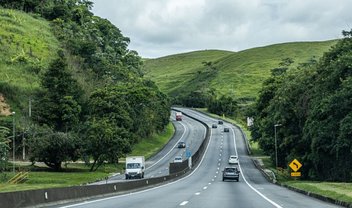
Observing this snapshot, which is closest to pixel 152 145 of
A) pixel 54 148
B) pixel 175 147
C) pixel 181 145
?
pixel 175 147

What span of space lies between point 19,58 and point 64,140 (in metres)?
34.9

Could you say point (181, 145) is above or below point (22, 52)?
below

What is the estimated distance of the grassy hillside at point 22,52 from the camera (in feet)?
304

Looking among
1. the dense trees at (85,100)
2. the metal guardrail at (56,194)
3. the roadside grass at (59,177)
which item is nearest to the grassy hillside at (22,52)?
the dense trees at (85,100)

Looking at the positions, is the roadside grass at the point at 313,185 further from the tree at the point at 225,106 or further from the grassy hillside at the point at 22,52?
the grassy hillside at the point at 22,52

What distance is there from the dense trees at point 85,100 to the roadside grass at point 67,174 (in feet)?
6.12

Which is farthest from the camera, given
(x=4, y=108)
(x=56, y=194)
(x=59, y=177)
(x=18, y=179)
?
(x=4, y=108)

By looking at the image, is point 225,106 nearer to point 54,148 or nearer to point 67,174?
point 54,148

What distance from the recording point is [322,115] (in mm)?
53125

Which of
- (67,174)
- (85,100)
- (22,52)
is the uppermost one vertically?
(22,52)

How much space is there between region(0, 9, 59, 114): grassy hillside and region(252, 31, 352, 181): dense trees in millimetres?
44175

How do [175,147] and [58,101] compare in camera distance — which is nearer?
[58,101]

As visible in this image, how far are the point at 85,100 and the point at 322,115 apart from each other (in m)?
56.3

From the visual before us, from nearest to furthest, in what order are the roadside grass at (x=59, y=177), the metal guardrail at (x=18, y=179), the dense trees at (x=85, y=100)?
the roadside grass at (x=59, y=177), the metal guardrail at (x=18, y=179), the dense trees at (x=85, y=100)
